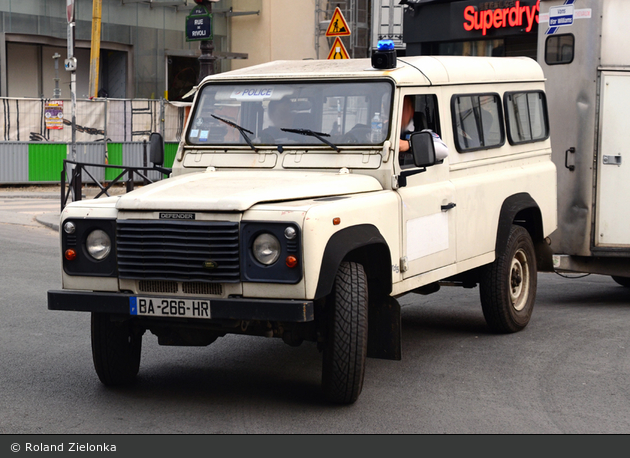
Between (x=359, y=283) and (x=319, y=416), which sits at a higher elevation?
(x=359, y=283)

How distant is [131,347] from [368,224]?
72.0 inches

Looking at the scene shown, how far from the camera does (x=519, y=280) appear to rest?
27.7 feet

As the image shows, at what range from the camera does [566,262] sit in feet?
32.8

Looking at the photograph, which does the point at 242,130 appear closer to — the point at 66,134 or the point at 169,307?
the point at 169,307

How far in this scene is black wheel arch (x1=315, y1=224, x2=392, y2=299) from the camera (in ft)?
18.0

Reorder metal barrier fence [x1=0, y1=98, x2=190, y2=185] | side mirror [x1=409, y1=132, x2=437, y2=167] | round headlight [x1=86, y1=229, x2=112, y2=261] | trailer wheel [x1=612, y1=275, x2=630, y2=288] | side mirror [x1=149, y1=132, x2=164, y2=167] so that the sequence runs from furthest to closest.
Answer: metal barrier fence [x1=0, y1=98, x2=190, y2=185] < trailer wheel [x1=612, y1=275, x2=630, y2=288] < side mirror [x1=149, y1=132, x2=164, y2=167] < side mirror [x1=409, y1=132, x2=437, y2=167] < round headlight [x1=86, y1=229, x2=112, y2=261]

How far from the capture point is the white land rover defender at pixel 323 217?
18.0ft

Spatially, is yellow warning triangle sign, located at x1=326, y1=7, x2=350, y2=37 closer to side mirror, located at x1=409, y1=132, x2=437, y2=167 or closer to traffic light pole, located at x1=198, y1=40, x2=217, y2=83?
traffic light pole, located at x1=198, y1=40, x2=217, y2=83

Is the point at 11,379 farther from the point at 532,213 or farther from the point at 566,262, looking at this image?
the point at 566,262

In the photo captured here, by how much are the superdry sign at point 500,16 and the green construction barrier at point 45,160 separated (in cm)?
1065

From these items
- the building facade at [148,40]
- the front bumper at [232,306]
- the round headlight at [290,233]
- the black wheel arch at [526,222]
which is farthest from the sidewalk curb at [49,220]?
the building facade at [148,40]

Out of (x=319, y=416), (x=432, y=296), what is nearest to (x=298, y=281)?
(x=319, y=416)

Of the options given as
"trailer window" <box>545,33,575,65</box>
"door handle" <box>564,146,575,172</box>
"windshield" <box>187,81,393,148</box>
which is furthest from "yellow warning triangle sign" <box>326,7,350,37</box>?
"windshield" <box>187,81,393,148</box>

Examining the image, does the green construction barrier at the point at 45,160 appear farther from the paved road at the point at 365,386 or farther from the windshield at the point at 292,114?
the windshield at the point at 292,114
